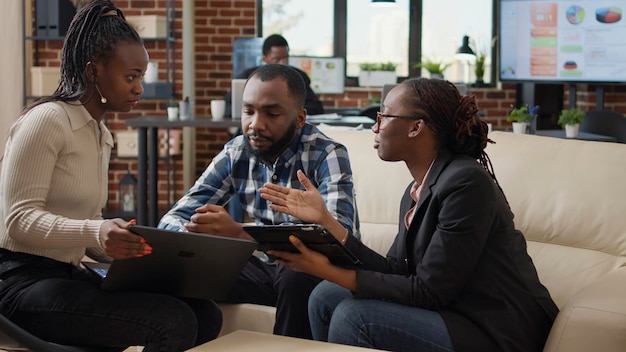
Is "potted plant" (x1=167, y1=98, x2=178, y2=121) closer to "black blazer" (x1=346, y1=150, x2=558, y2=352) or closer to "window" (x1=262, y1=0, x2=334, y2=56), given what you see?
"window" (x1=262, y1=0, x2=334, y2=56)

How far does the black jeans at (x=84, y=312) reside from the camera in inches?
79.4

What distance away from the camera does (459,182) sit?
205cm

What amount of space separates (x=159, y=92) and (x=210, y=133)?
4.01 ft

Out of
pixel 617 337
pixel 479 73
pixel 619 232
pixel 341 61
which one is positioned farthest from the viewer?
pixel 479 73

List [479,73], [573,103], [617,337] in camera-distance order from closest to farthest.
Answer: [617,337]
[573,103]
[479,73]

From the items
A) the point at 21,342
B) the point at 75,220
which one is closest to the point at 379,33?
the point at 75,220

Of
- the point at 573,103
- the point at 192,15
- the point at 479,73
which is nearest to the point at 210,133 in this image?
the point at 192,15

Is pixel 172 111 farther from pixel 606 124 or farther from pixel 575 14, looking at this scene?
pixel 575 14

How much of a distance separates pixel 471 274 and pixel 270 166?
834mm

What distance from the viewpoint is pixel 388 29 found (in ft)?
25.4

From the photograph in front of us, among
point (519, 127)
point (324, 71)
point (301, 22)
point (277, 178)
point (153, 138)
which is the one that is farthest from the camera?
point (301, 22)

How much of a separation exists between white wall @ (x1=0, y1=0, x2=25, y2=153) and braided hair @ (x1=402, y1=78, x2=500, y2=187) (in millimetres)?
4293

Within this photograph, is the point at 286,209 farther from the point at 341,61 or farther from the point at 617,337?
the point at 341,61

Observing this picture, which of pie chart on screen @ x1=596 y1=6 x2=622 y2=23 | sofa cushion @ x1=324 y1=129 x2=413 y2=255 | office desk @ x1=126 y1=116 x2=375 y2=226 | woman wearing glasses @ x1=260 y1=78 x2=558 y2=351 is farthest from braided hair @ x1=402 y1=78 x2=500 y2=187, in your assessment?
pie chart on screen @ x1=596 y1=6 x2=622 y2=23
